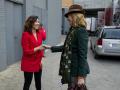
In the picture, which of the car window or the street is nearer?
the street

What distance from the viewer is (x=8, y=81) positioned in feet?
25.8

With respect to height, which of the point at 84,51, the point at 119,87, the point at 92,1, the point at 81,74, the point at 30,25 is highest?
the point at 92,1

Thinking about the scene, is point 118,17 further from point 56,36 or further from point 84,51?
point 84,51

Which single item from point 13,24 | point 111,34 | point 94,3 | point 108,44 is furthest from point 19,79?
point 94,3

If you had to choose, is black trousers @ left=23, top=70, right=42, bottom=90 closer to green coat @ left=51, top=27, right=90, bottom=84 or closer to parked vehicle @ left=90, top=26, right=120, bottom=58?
green coat @ left=51, top=27, right=90, bottom=84

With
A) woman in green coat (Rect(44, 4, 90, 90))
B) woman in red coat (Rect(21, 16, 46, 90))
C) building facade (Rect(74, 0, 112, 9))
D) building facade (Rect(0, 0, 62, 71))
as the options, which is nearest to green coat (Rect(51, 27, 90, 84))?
woman in green coat (Rect(44, 4, 90, 90))

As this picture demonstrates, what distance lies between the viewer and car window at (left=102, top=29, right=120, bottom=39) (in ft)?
40.6

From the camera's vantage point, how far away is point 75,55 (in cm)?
411

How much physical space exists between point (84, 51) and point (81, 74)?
1.08 feet

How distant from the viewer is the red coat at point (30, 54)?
5.22 metres

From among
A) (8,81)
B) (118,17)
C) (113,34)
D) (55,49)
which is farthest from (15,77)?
(118,17)

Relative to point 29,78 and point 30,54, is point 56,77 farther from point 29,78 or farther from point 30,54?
point 30,54

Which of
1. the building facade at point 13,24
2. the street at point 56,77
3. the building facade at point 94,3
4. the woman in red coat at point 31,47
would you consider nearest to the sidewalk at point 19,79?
the street at point 56,77


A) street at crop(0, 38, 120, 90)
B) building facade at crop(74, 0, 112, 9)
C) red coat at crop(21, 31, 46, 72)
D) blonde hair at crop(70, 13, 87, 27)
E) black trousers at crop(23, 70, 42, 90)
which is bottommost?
street at crop(0, 38, 120, 90)
